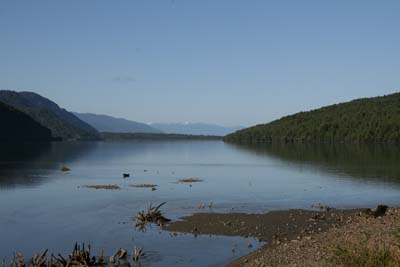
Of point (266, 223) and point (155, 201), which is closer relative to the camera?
point (266, 223)

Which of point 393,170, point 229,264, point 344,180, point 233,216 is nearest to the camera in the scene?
point 229,264

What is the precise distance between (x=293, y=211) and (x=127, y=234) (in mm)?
15148

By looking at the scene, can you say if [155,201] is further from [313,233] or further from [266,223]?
[313,233]

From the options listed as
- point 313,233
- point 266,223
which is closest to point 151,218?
point 266,223

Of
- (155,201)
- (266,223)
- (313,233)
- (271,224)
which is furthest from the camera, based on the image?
(155,201)

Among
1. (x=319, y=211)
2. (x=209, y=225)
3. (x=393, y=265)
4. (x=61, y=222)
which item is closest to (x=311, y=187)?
(x=319, y=211)

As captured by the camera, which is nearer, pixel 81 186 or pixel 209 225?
pixel 209 225

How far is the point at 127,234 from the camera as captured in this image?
35344mm

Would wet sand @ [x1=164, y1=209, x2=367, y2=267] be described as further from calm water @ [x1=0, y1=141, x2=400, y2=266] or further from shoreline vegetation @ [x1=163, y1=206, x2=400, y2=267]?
calm water @ [x1=0, y1=141, x2=400, y2=266]

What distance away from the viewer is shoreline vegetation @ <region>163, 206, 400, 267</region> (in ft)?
60.5

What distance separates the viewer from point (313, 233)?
111ft

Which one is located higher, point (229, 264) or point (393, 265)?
point (393, 265)

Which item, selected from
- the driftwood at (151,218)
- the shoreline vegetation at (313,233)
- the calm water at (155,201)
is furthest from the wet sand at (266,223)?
the calm water at (155,201)

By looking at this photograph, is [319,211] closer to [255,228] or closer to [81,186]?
[255,228]
